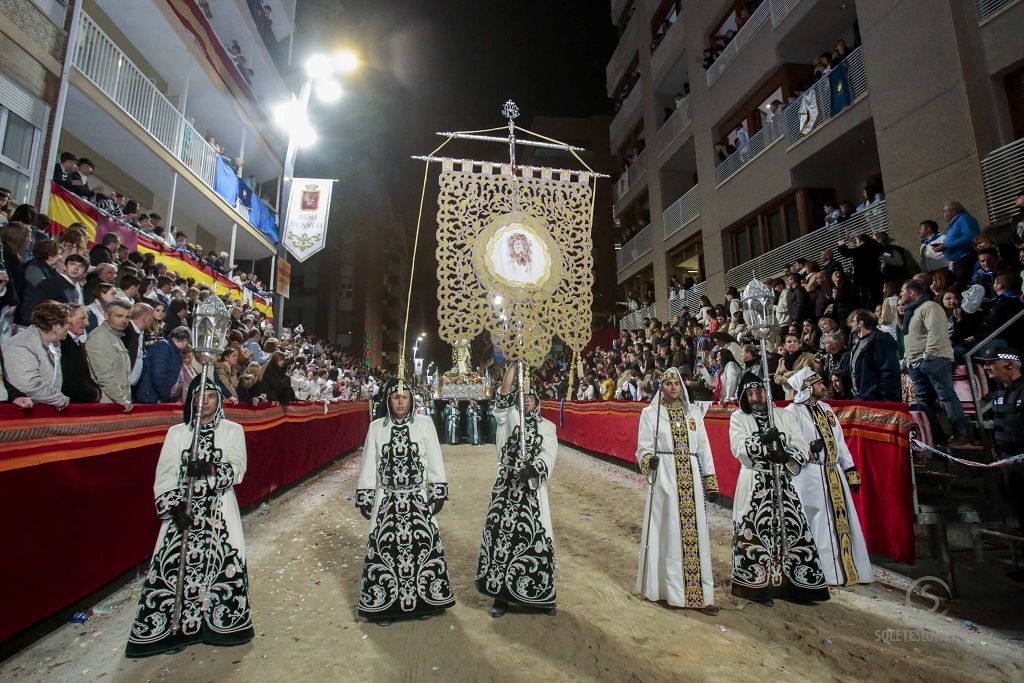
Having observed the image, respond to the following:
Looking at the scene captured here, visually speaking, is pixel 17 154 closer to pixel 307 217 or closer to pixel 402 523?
pixel 307 217

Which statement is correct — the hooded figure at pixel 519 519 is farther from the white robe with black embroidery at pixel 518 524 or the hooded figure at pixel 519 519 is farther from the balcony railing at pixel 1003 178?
the balcony railing at pixel 1003 178

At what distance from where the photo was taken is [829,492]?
13.9 feet

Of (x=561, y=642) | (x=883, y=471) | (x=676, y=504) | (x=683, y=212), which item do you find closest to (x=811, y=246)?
(x=683, y=212)

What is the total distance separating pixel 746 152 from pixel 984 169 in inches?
289

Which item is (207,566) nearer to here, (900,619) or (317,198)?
(900,619)

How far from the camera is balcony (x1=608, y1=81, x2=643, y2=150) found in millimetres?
21859

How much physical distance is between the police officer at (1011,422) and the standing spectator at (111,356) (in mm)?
7535

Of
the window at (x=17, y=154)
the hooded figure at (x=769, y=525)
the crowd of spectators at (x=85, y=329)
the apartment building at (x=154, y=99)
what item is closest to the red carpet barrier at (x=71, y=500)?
the crowd of spectators at (x=85, y=329)

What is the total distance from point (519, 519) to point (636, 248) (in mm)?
19405

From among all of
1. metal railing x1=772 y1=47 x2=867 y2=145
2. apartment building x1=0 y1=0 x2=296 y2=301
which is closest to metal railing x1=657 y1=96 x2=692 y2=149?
metal railing x1=772 y1=47 x2=867 y2=145

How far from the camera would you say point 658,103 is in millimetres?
20219

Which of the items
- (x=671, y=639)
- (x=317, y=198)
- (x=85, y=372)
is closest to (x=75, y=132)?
(x=317, y=198)

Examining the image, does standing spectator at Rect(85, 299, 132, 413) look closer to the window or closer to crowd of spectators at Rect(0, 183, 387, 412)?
crowd of spectators at Rect(0, 183, 387, 412)

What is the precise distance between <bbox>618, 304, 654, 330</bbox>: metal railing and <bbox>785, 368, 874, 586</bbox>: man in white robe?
15.5 metres
